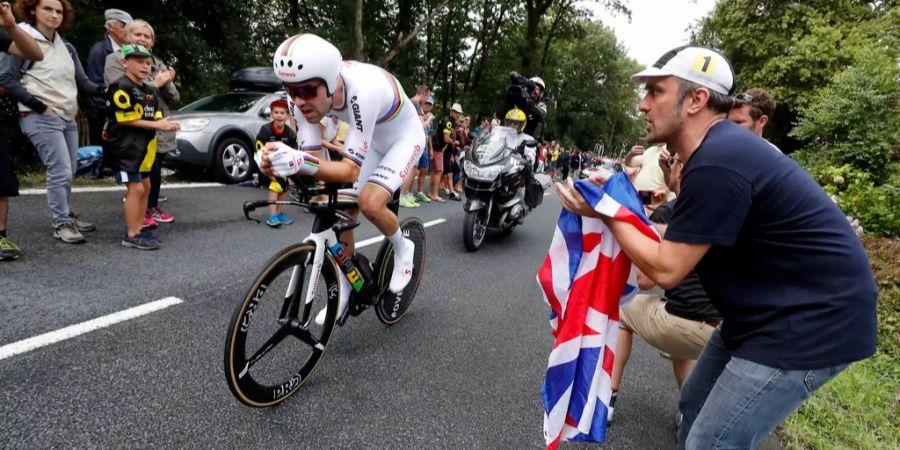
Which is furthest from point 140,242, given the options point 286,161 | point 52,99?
point 286,161

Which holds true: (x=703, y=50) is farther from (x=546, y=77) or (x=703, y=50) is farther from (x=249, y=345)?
(x=546, y=77)

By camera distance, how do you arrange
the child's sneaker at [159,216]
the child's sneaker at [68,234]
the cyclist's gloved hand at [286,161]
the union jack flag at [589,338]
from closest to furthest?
the union jack flag at [589,338] < the cyclist's gloved hand at [286,161] < the child's sneaker at [68,234] < the child's sneaker at [159,216]

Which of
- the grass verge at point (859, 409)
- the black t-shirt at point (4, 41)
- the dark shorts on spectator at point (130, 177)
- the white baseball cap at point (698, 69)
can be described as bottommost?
the grass verge at point (859, 409)

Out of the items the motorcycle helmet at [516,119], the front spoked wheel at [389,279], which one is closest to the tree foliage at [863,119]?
the motorcycle helmet at [516,119]

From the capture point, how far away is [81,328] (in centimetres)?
277

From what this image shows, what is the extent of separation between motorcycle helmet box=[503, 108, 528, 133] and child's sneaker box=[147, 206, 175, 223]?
4.64m

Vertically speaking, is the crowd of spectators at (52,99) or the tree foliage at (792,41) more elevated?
the tree foliage at (792,41)

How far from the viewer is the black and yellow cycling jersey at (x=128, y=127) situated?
13.6ft

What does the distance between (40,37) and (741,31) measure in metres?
26.9

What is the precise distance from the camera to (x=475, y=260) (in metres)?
5.70

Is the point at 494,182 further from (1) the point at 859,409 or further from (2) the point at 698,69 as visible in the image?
(2) the point at 698,69

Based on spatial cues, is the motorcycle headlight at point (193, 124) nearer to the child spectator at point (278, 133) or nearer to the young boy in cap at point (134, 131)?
the child spectator at point (278, 133)

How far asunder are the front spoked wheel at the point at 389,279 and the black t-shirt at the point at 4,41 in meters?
3.46

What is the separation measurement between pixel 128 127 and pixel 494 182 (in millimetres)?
4072
